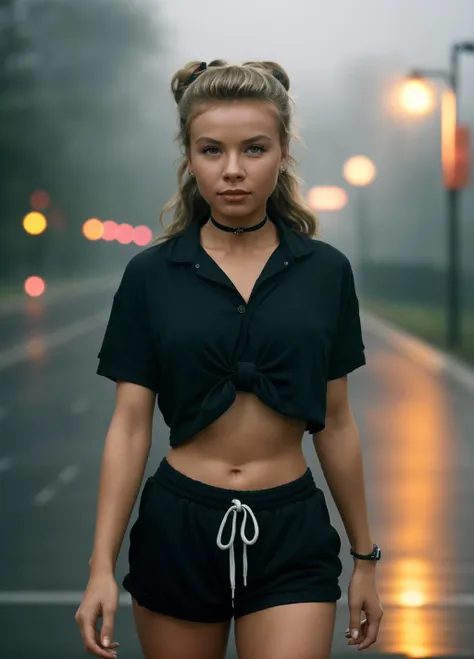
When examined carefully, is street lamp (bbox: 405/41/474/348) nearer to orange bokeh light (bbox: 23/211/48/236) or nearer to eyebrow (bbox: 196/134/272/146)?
orange bokeh light (bbox: 23/211/48/236)

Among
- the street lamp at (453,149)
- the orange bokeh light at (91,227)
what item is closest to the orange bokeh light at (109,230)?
the orange bokeh light at (91,227)

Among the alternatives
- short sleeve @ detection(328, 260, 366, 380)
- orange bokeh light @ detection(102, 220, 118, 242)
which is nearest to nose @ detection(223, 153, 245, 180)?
short sleeve @ detection(328, 260, 366, 380)

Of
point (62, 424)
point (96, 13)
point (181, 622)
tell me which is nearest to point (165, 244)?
point (181, 622)

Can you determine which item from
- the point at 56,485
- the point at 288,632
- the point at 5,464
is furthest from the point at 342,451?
the point at 5,464

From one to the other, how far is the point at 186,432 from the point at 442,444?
42.4 ft

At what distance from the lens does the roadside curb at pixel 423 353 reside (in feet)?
82.3

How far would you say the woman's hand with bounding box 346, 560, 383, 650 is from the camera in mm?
4043

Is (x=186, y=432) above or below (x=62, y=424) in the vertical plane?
above

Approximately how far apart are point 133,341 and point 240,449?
36 centimetres

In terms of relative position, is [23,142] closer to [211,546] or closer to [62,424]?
[62,424]

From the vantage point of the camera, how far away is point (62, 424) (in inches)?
781

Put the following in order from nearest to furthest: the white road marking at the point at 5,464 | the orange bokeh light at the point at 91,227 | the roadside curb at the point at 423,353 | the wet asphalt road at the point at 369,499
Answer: the wet asphalt road at the point at 369,499 < the white road marking at the point at 5,464 < the roadside curb at the point at 423,353 < the orange bokeh light at the point at 91,227

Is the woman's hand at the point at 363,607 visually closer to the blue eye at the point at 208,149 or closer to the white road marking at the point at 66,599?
the blue eye at the point at 208,149

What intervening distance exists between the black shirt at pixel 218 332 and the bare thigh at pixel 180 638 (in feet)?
1.40
